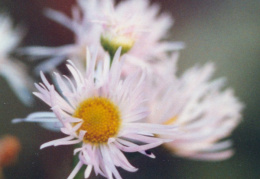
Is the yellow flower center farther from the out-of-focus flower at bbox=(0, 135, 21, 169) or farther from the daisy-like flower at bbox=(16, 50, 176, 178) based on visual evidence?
the out-of-focus flower at bbox=(0, 135, 21, 169)

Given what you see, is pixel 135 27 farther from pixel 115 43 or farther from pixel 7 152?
pixel 7 152

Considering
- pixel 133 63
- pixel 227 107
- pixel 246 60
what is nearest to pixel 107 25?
pixel 133 63

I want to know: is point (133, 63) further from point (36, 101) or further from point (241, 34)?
point (241, 34)

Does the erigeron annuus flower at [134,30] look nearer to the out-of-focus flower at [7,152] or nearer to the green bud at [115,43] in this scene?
the green bud at [115,43]

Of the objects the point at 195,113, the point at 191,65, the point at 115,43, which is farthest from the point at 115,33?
the point at 191,65

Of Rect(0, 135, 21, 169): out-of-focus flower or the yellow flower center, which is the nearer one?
the yellow flower center

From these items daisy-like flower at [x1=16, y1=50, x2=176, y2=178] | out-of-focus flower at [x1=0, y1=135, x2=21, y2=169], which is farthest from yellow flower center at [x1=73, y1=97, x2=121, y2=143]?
out-of-focus flower at [x1=0, y1=135, x2=21, y2=169]
